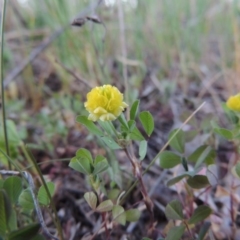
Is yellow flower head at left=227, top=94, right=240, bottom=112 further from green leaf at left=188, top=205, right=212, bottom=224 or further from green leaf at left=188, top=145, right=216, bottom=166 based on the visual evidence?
green leaf at left=188, top=205, right=212, bottom=224

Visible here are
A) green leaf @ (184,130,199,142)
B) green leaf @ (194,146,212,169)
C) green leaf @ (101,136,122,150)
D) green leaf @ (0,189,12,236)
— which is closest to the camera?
green leaf @ (0,189,12,236)

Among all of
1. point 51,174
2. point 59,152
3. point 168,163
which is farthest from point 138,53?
point 168,163

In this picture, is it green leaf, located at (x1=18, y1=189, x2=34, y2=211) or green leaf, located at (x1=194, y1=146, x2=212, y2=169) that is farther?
green leaf, located at (x1=194, y1=146, x2=212, y2=169)

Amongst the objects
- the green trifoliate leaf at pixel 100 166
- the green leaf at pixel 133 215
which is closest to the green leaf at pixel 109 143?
the green trifoliate leaf at pixel 100 166

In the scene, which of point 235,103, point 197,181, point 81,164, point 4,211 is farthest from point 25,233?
point 235,103

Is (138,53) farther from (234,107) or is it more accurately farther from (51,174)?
(234,107)

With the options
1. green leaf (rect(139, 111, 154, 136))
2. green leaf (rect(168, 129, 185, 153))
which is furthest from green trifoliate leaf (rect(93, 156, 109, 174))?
green leaf (rect(168, 129, 185, 153))
